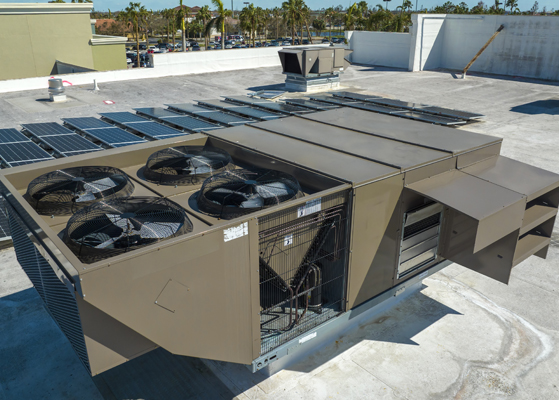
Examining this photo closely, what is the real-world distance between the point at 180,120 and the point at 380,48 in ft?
88.7

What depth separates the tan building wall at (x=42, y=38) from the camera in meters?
34.7

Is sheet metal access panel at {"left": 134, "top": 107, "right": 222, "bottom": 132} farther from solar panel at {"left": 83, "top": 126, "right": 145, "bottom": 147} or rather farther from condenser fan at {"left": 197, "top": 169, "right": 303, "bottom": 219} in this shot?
condenser fan at {"left": 197, "top": 169, "right": 303, "bottom": 219}

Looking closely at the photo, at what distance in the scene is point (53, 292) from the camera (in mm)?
5527

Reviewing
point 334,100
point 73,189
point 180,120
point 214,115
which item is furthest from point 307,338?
point 334,100

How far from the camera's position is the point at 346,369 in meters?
7.19

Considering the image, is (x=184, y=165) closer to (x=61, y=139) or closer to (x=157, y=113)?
(x=61, y=139)

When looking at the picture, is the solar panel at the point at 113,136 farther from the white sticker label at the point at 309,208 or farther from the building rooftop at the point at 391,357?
the white sticker label at the point at 309,208

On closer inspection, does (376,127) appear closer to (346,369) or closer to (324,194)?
(324,194)

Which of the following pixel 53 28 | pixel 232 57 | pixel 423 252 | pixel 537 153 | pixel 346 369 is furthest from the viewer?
pixel 53 28

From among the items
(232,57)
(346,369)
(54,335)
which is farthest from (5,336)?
(232,57)

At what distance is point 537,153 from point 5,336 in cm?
1746

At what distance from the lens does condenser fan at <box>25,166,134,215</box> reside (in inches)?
240

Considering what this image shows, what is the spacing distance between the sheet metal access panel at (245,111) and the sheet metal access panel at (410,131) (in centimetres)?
676

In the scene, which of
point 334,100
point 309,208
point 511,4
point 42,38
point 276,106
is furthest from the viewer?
point 511,4
